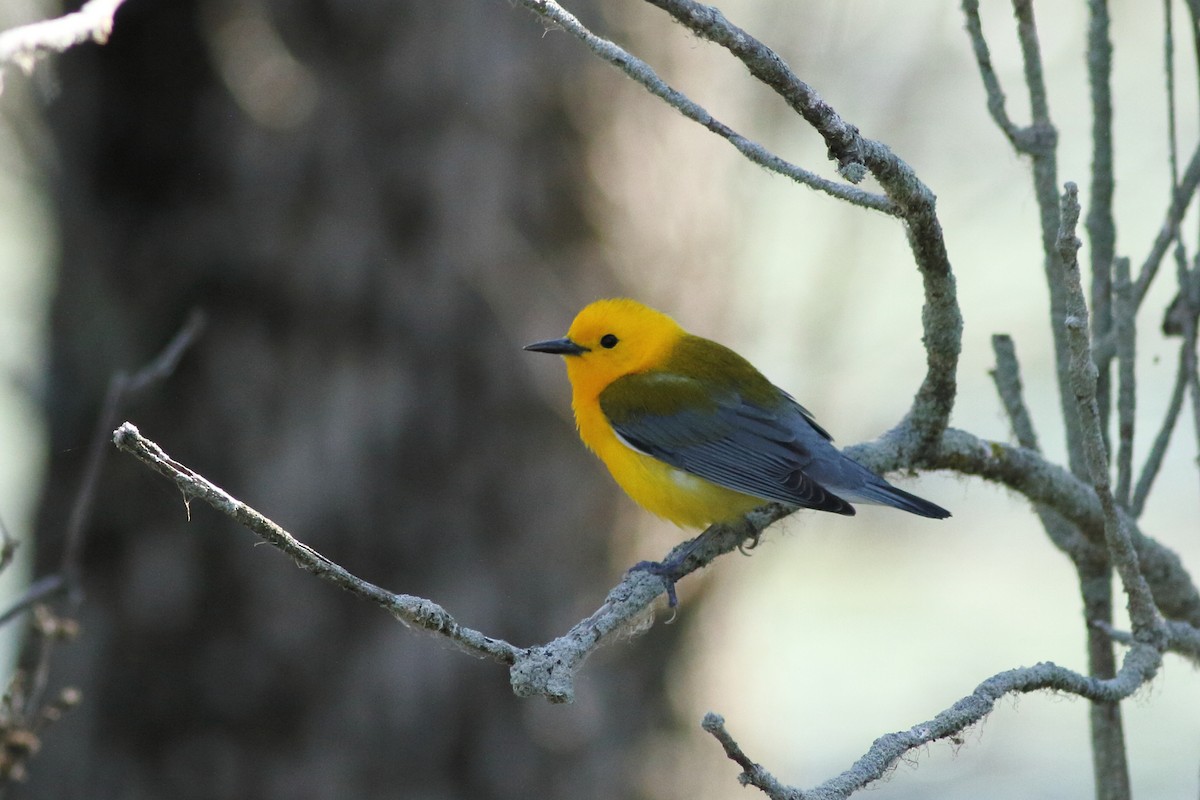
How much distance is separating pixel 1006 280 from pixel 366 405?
5.84 m

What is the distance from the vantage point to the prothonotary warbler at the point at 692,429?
3.59 meters

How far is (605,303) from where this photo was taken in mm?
4328

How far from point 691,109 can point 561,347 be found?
2388mm

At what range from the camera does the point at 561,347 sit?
14.2 feet

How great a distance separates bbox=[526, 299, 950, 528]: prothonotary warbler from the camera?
11.8 ft

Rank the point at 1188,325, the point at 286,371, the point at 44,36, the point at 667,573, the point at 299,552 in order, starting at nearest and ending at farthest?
1. the point at 44,36
2. the point at 299,552
3. the point at 1188,325
4. the point at 667,573
5. the point at 286,371

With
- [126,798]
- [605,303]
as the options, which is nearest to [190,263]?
[605,303]

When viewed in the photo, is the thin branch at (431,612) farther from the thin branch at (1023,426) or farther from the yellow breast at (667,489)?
the yellow breast at (667,489)

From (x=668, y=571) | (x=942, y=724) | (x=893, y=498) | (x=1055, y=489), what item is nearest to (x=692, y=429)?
(x=893, y=498)

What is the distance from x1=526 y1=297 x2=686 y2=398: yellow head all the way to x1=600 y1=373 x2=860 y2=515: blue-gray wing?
0.11 m

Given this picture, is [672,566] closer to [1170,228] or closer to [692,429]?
[692,429]

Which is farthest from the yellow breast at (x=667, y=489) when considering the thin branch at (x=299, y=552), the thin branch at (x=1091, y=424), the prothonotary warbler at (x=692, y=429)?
the thin branch at (x=299, y=552)

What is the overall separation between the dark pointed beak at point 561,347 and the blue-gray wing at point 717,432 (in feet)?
0.61

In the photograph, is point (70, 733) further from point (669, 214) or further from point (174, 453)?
point (669, 214)
